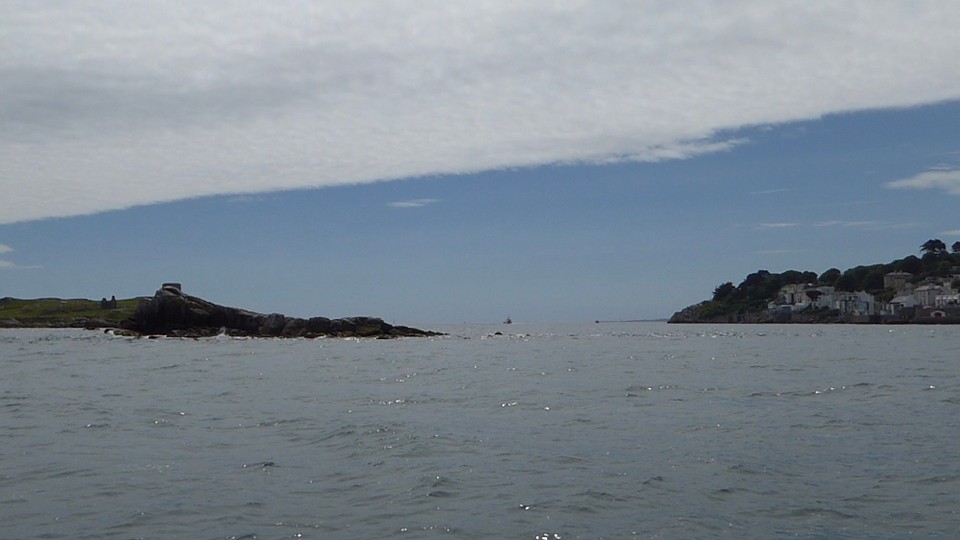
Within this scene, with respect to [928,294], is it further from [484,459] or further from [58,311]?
[484,459]

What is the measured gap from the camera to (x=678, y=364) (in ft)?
158

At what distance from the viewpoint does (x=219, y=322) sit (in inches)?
3821

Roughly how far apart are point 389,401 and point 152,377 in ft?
46.3

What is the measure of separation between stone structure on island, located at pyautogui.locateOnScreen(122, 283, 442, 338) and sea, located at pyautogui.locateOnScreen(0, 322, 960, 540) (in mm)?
58852

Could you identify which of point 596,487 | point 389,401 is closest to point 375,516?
point 596,487

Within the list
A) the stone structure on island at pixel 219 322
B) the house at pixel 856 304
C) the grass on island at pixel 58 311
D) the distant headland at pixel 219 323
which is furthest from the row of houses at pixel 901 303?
the grass on island at pixel 58 311

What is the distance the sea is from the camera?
12891 mm

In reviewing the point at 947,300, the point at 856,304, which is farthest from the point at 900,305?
the point at 856,304

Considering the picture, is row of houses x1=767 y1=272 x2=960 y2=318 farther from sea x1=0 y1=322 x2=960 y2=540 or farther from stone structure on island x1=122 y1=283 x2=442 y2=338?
sea x1=0 y1=322 x2=960 y2=540

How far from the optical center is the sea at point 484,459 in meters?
12.9

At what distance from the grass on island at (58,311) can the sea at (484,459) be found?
132 metres

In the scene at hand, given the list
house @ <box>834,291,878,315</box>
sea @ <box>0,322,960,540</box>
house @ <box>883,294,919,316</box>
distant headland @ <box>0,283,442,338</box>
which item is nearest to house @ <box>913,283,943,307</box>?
house @ <box>883,294,919,316</box>

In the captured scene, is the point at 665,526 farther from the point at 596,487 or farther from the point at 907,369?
the point at 907,369

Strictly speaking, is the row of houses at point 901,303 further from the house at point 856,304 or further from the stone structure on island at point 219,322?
the stone structure on island at point 219,322
